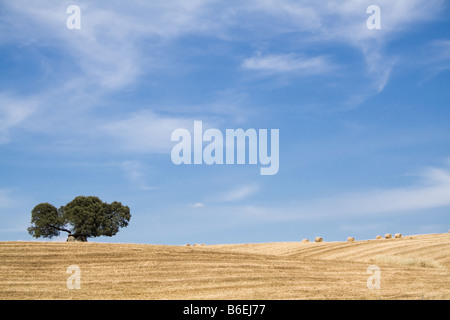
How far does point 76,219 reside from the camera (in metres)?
61.4

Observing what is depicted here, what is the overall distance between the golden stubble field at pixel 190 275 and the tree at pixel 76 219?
121 ft

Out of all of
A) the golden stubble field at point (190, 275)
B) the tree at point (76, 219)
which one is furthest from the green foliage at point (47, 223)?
the golden stubble field at point (190, 275)

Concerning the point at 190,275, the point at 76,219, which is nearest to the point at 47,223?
the point at 76,219

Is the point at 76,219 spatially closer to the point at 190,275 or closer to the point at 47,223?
the point at 47,223

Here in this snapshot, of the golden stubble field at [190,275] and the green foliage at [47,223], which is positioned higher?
the green foliage at [47,223]

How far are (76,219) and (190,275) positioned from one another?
144ft

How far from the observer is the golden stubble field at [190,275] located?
17.6 meters

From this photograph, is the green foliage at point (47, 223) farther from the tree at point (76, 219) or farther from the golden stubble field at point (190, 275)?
the golden stubble field at point (190, 275)
